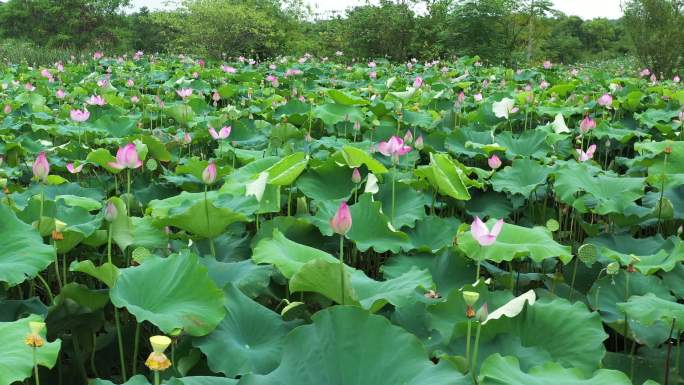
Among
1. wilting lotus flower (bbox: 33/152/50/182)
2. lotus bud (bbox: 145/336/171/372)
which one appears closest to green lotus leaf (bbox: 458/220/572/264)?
lotus bud (bbox: 145/336/171/372)

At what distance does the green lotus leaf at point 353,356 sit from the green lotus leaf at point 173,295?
0.21 metres

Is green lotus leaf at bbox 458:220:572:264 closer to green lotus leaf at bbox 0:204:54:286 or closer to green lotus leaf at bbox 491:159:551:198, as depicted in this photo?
green lotus leaf at bbox 491:159:551:198

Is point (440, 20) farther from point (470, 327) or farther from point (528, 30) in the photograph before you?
point (470, 327)

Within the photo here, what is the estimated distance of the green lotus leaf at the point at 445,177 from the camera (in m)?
1.94

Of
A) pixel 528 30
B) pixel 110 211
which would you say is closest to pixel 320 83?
pixel 110 211

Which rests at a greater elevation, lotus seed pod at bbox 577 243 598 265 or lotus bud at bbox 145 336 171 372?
lotus bud at bbox 145 336 171 372

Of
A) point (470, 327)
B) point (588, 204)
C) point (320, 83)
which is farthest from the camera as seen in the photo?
point (320, 83)

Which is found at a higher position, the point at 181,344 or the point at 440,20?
the point at 440,20

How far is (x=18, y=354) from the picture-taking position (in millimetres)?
1007

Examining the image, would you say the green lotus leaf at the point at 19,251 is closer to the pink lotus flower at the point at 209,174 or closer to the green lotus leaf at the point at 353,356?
the pink lotus flower at the point at 209,174

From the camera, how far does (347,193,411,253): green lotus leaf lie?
1665 mm

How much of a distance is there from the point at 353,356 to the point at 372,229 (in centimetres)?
74

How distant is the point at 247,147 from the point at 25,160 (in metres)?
0.90

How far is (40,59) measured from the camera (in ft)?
32.7
